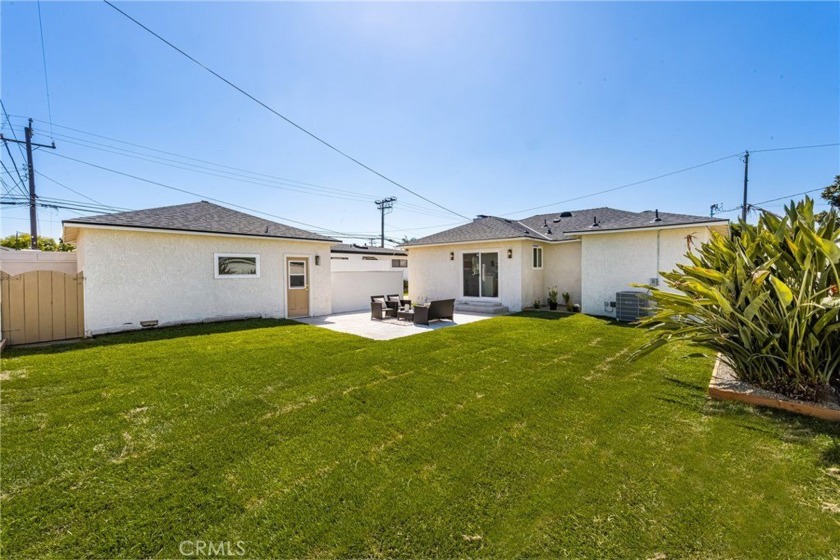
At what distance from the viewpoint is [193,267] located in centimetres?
1131

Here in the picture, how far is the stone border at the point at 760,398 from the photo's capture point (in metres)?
4.24

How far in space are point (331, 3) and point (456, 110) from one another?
6213 mm

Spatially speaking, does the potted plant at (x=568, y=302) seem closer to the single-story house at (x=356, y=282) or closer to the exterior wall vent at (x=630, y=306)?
the exterior wall vent at (x=630, y=306)

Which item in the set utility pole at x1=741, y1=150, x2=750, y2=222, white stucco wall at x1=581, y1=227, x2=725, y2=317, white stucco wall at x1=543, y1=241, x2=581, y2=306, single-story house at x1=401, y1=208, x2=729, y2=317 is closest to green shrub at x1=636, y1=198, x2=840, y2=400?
single-story house at x1=401, y1=208, x2=729, y2=317

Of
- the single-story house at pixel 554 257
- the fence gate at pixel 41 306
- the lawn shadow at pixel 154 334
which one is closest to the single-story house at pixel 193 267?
the fence gate at pixel 41 306

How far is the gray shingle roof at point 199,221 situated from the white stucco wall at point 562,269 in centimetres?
1032

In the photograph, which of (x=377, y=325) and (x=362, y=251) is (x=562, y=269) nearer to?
(x=377, y=325)

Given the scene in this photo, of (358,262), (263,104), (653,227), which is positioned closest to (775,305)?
(653,227)

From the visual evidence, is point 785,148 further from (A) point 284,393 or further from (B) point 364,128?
(A) point 284,393

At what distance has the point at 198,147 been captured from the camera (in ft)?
55.9

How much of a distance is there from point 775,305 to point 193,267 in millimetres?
14238

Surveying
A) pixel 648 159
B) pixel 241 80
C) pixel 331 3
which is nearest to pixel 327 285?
pixel 241 80

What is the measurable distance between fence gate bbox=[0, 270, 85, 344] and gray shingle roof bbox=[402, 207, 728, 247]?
12222mm

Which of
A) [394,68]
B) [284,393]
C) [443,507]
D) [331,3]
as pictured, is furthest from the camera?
[394,68]
